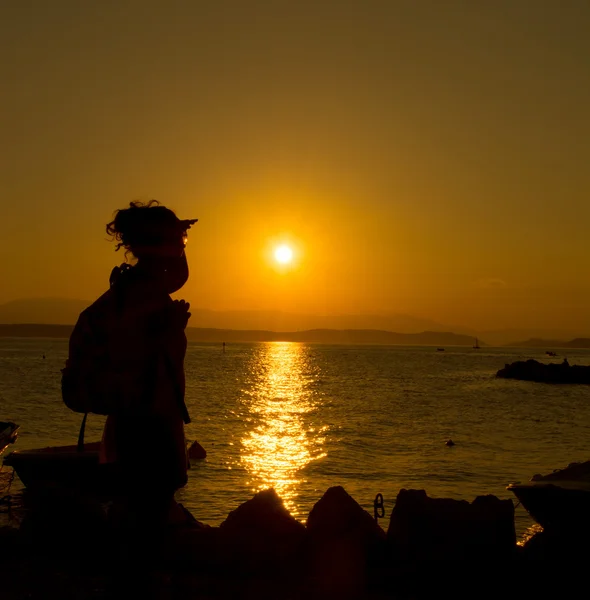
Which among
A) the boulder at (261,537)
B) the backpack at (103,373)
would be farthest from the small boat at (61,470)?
the backpack at (103,373)

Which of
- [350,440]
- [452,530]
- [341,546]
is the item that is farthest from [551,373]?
[341,546]

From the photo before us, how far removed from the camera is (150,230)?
146 inches

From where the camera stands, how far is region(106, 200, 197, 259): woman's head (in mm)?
3711

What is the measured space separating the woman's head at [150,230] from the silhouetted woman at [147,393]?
11 mm

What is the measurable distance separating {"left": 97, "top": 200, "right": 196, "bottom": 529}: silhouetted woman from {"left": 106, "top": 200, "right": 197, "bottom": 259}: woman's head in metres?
0.01

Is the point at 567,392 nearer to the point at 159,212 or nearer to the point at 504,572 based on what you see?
the point at 504,572

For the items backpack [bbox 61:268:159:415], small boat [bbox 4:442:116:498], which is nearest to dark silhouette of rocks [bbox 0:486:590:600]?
small boat [bbox 4:442:116:498]

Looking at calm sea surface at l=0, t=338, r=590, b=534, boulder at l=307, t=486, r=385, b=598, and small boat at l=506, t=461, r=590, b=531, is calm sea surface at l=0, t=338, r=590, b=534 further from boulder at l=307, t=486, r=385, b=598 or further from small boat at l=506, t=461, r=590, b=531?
boulder at l=307, t=486, r=385, b=598

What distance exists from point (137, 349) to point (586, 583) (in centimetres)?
745

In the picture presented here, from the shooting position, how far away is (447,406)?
5481 centimetres

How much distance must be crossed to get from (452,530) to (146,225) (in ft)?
21.4

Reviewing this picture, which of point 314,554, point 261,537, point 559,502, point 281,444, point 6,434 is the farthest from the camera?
point 281,444

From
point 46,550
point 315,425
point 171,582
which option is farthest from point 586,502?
point 315,425

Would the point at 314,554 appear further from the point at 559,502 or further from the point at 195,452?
the point at 195,452
